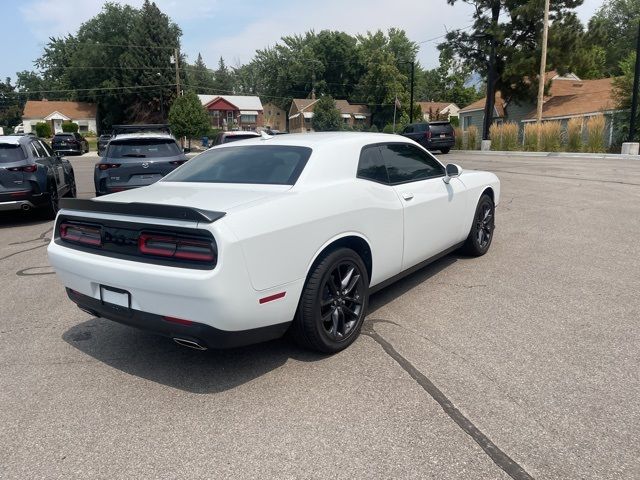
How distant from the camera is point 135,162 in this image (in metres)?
9.46

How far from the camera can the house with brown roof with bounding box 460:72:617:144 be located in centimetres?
3023

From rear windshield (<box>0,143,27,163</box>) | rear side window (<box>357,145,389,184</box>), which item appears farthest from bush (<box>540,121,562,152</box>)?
rear side window (<box>357,145,389,184</box>)

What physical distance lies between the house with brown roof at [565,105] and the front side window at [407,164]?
82.5 feet

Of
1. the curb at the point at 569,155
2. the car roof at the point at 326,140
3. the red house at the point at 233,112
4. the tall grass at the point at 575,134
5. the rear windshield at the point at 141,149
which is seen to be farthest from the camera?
the red house at the point at 233,112

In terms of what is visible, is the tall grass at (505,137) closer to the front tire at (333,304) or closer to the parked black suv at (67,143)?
the front tire at (333,304)

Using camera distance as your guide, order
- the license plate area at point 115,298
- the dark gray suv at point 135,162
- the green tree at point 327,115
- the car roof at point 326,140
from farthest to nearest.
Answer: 1. the green tree at point 327,115
2. the dark gray suv at point 135,162
3. the car roof at point 326,140
4. the license plate area at point 115,298

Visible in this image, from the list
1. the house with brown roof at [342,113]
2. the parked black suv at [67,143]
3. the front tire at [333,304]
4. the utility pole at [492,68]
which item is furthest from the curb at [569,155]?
the house with brown roof at [342,113]

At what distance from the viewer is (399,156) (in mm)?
4785

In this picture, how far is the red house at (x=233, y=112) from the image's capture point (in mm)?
78562

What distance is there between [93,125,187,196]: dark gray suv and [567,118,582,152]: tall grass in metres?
21.5

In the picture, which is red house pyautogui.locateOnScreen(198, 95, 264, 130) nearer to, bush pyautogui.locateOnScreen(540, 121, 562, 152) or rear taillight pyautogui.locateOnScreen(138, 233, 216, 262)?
bush pyautogui.locateOnScreen(540, 121, 562, 152)

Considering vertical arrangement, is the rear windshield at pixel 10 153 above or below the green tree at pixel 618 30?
below

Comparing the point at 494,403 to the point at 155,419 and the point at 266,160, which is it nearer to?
the point at 155,419

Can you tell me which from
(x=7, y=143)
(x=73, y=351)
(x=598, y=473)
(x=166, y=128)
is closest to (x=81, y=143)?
(x=166, y=128)
